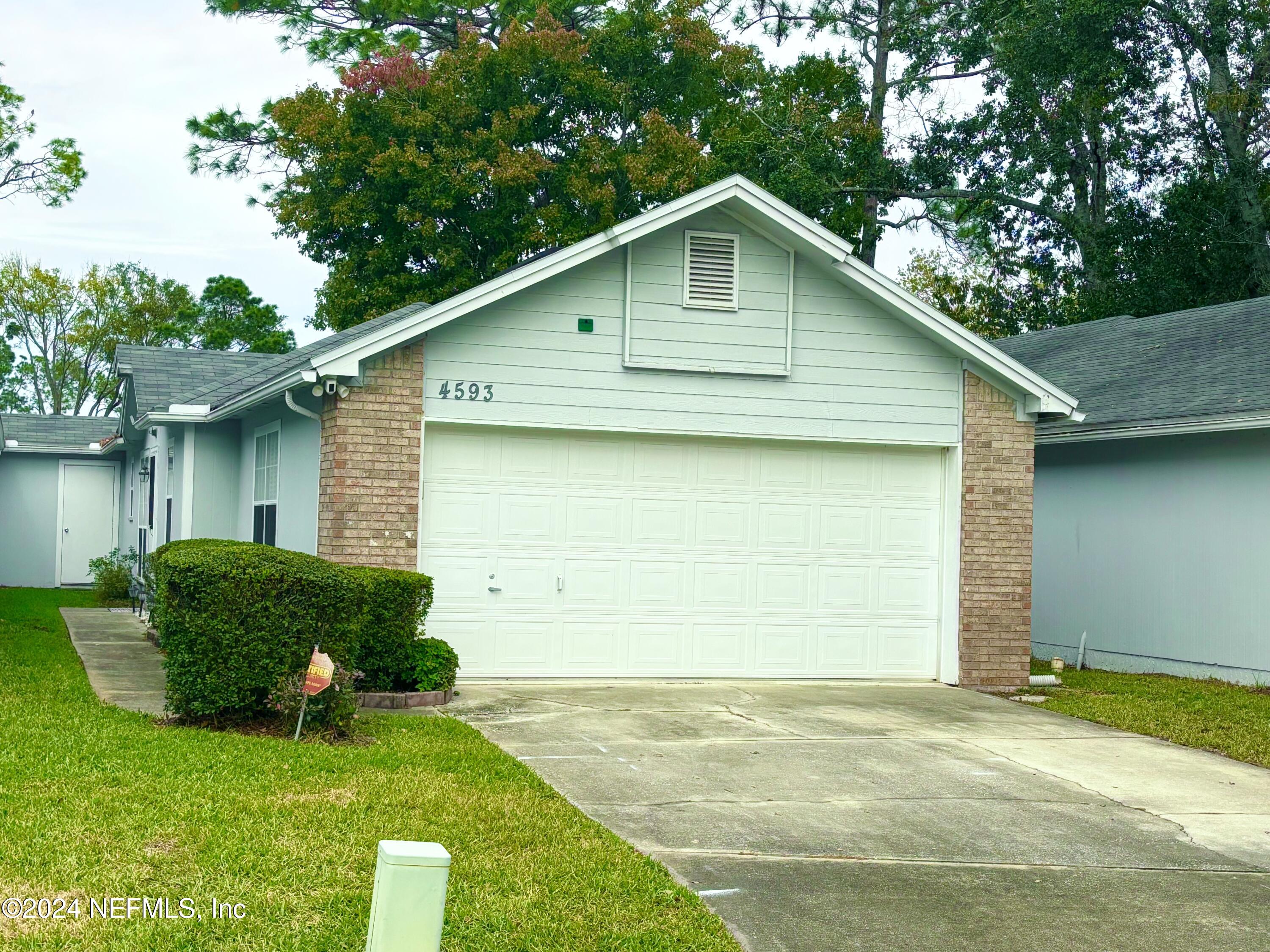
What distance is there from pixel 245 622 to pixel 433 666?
248 centimetres

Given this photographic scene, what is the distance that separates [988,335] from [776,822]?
94.7 feet

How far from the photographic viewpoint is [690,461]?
1334cm

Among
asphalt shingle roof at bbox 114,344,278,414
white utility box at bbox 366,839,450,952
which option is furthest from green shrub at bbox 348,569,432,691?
asphalt shingle roof at bbox 114,344,278,414

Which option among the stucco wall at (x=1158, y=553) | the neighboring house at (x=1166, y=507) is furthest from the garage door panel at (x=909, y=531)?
the stucco wall at (x=1158, y=553)

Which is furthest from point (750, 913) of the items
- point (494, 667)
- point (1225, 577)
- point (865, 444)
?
point (1225, 577)

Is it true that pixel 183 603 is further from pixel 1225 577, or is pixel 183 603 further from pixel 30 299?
pixel 30 299

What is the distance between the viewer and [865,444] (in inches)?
539

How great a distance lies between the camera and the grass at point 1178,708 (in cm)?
1062

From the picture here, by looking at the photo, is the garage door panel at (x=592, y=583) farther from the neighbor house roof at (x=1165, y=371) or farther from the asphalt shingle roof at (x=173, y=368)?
the asphalt shingle roof at (x=173, y=368)

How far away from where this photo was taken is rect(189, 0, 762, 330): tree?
93.6 feet

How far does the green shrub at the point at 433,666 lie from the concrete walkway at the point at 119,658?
81.8 inches

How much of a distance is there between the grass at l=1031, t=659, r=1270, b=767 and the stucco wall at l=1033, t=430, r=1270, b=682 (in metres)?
0.58

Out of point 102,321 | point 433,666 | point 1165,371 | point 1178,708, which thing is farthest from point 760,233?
point 102,321

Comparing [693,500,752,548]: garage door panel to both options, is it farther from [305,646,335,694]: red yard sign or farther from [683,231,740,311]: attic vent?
[305,646,335,694]: red yard sign
